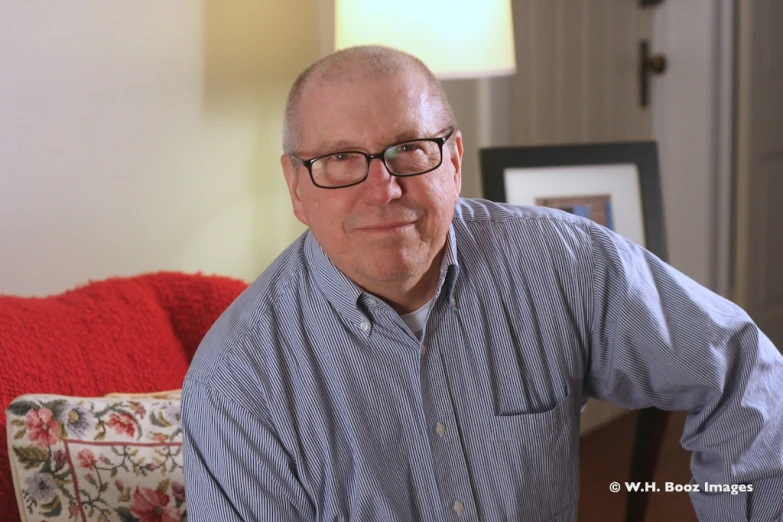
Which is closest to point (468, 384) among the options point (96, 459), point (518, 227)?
point (518, 227)

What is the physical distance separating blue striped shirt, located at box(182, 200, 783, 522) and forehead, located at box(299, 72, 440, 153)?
0.17m

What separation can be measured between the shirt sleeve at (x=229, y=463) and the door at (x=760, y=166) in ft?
9.02

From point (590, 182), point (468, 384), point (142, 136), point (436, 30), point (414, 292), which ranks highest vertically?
point (436, 30)

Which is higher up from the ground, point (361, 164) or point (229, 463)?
point (361, 164)

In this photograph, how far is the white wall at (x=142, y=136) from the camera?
1.45 meters

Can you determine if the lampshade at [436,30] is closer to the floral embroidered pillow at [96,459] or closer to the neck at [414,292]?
the neck at [414,292]

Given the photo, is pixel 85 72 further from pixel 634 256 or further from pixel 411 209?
pixel 634 256

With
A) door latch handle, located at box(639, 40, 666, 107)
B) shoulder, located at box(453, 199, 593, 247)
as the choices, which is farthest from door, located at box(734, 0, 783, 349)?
shoulder, located at box(453, 199, 593, 247)

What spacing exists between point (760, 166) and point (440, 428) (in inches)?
107

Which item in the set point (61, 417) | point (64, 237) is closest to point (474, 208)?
point (61, 417)

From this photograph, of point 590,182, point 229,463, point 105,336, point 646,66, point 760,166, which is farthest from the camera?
point 760,166

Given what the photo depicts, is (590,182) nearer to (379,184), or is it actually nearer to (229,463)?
(379,184)

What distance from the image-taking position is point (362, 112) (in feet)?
3.25

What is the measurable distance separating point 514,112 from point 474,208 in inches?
56.8
